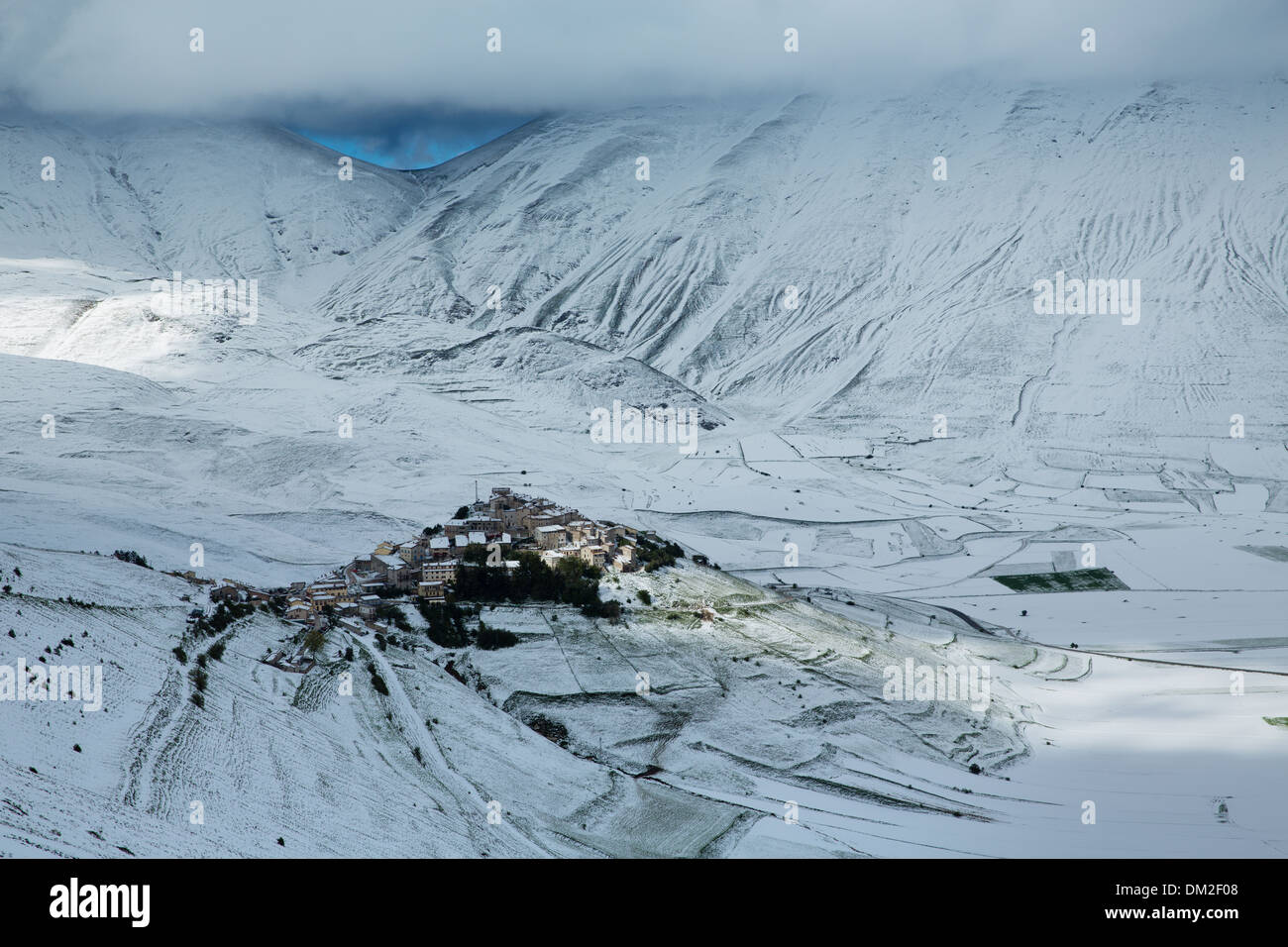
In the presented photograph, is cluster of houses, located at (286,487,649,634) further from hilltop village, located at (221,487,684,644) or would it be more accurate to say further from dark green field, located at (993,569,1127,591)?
dark green field, located at (993,569,1127,591)

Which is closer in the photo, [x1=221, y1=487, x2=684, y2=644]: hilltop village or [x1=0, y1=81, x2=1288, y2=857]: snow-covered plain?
[x1=0, y1=81, x2=1288, y2=857]: snow-covered plain

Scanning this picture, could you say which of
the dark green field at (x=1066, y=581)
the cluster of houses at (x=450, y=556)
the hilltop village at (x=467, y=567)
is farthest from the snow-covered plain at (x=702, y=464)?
the cluster of houses at (x=450, y=556)

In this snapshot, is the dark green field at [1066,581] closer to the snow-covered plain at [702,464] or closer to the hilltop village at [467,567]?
the snow-covered plain at [702,464]

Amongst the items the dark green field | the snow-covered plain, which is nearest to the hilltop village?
the snow-covered plain

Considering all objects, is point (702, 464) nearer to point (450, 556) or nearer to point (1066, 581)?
point (1066, 581)

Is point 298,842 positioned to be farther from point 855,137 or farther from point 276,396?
point 855,137

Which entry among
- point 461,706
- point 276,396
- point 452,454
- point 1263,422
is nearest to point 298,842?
point 461,706

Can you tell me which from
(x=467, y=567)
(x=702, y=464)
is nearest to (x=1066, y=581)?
(x=467, y=567)

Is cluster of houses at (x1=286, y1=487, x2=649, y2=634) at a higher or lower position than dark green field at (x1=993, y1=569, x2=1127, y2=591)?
higher
